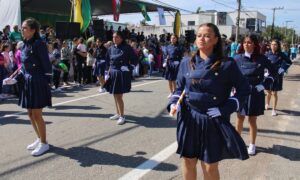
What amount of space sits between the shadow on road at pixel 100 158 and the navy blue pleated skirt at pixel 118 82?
6.58 feet

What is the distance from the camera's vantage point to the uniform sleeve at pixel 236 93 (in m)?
3.49

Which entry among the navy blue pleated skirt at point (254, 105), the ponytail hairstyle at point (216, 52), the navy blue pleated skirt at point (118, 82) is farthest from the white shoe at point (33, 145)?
the ponytail hairstyle at point (216, 52)

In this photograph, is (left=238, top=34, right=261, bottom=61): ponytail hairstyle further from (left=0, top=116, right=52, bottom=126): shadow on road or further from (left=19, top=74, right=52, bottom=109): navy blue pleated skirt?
(left=0, top=116, right=52, bottom=126): shadow on road

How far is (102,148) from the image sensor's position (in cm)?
610

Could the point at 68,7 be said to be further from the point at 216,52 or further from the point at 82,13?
the point at 216,52

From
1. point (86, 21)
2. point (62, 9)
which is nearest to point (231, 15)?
point (62, 9)

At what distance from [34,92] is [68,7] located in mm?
27260

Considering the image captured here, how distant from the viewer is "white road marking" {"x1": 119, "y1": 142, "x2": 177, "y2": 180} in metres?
4.92

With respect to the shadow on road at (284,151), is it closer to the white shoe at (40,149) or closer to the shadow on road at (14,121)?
the white shoe at (40,149)

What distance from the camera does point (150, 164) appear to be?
212 inches

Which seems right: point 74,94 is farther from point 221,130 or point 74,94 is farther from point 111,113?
point 221,130

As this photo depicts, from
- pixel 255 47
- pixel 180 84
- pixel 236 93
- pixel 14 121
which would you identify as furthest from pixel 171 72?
pixel 236 93

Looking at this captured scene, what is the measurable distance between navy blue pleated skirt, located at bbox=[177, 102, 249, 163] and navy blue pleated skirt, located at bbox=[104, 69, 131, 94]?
4.37 m

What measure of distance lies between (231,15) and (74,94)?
89588 millimetres
